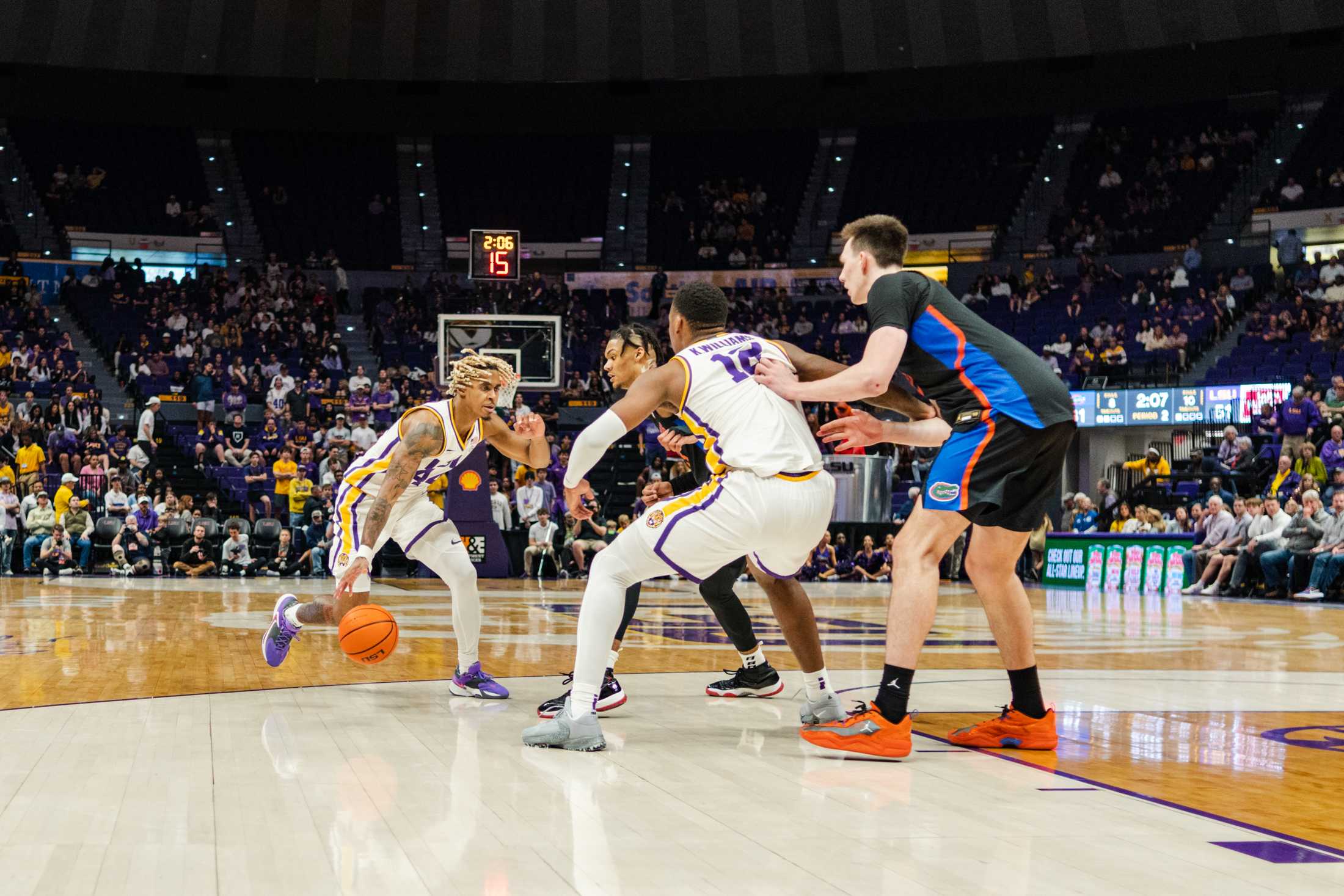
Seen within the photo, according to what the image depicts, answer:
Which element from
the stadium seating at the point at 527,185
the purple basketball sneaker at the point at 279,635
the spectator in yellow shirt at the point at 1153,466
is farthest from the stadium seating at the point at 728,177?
the purple basketball sneaker at the point at 279,635

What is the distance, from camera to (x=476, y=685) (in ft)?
20.1

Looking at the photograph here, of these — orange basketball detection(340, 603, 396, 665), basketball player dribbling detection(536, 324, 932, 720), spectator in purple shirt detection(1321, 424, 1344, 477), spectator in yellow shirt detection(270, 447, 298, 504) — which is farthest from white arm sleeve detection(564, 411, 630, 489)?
spectator in purple shirt detection(1321, 424, 1344, 477)

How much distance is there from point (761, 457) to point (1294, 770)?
214 centimetres

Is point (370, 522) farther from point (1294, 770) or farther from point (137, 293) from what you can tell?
point (137, 293)

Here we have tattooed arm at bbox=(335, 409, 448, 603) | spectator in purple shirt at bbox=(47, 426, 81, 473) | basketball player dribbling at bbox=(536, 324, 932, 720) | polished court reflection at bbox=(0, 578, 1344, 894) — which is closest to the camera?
polished court reflection at bbox=(0, 578, 1344, 894)

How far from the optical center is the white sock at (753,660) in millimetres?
6379

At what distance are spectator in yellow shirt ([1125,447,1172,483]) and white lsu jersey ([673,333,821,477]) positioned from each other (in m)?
19.1

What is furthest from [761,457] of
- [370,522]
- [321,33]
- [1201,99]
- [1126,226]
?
[1201,99]

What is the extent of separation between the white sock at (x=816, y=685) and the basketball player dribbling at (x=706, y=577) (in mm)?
85

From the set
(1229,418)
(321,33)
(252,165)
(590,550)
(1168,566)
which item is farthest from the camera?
(252,165)

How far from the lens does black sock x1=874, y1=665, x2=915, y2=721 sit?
14.9 ft

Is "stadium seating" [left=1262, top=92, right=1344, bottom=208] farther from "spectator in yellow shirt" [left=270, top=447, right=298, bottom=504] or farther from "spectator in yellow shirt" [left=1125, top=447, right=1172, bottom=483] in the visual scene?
"spectator in yellow shirt" [left=270, top=447, right=298, bottom=504]

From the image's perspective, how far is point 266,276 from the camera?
103 feet

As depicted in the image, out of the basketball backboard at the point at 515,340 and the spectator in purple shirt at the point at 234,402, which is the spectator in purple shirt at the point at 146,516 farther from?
the spectator in purple shirt at the point at 234,402
